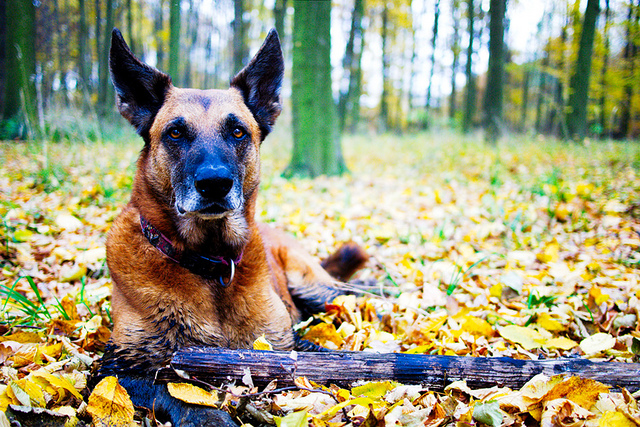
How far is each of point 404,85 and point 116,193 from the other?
3009cm

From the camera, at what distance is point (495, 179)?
6.45 metres

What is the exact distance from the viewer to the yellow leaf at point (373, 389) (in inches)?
69.1

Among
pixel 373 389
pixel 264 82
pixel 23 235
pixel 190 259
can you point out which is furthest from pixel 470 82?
pixel 373 389

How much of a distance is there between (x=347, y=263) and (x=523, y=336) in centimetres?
163

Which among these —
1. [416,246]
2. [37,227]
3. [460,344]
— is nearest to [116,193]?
[37,227]

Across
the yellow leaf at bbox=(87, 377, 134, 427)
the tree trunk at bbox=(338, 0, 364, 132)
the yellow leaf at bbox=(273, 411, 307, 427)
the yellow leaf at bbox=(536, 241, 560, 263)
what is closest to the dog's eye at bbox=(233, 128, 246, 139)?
the yellow leaf at bbox=(87, 377, 134, 427)

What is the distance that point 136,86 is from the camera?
7.89 ft

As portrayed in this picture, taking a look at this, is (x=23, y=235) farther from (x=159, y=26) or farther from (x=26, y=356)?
(x=159, y=26)

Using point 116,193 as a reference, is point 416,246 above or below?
below

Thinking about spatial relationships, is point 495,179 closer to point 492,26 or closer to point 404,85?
point 492,26

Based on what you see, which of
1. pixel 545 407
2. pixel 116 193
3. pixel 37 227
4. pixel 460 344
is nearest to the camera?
pixel 545 407

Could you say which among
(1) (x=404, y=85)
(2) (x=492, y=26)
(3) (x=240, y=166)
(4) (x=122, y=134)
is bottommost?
(3) (x=240, y=166)

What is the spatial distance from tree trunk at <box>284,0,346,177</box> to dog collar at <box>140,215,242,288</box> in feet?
18.5

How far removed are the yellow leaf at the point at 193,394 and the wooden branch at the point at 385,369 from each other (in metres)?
0.06
